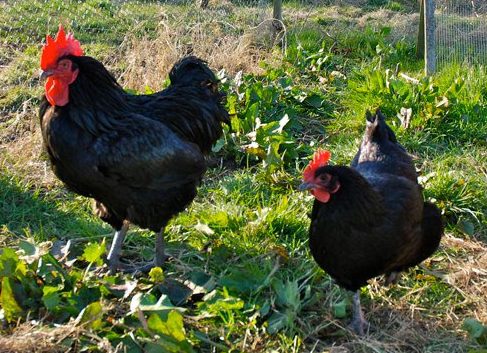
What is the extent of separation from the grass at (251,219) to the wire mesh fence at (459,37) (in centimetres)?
41

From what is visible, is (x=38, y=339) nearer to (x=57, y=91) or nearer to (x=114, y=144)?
(x=114, y=144)

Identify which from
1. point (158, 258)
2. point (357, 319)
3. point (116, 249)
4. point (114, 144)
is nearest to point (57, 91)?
point (114, 144)

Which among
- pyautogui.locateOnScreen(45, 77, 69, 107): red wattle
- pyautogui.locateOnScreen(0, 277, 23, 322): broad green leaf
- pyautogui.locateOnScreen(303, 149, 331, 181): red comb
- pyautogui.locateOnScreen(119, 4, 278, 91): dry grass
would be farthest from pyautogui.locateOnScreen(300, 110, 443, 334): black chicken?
pyautogui.locateOnScreen(119, 4, 278, 91): dry grass

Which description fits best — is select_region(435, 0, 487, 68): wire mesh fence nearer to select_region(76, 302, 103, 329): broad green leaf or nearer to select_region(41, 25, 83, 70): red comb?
select_region(41, 25, 83, 70): red comb

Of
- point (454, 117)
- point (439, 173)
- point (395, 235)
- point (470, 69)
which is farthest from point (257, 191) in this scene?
point (470, 69)

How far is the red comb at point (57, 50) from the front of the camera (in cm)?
336

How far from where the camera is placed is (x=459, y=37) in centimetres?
753

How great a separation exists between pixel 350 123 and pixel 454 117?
1000 mm

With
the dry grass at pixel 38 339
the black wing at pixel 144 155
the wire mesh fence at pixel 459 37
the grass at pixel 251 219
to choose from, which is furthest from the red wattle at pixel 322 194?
the wire mesh fence at pixel 459 37

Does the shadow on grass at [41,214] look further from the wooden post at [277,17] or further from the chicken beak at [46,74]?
the wooden post at [277,17]

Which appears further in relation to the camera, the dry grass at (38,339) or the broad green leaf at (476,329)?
the broad green leaf at (476,329)

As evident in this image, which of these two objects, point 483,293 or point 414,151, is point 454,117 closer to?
point 414,151

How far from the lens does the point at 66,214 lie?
4492 mm

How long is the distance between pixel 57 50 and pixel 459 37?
227 inches
